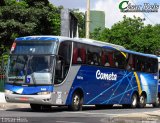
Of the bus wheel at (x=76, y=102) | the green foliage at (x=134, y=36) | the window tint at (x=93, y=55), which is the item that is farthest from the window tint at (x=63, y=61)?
the green foliage at (x=134, y=36)

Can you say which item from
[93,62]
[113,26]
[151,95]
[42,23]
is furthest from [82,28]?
[93,62]

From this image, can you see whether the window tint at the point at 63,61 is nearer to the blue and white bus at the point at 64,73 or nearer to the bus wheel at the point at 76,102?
the blue and white bus at the point at 64,73

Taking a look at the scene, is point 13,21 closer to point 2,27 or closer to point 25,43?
point 2,27

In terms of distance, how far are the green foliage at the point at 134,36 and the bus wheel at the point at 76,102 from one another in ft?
140

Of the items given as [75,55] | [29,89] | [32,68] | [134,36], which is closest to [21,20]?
[75,55]

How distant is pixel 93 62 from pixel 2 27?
16365 mm

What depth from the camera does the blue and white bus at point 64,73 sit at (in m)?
21.1

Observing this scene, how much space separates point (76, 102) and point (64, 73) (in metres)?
1.96

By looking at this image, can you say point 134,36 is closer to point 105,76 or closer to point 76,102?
point 105,76

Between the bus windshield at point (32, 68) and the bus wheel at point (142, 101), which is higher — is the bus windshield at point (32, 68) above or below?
above

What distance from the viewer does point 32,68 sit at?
21250mm

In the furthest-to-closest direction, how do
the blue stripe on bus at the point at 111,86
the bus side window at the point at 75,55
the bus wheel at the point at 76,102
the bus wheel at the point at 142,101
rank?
the bus wheel at the point at 142,101 → the blue stripe on bus at the point at 111,86 → the bus wheel at the point at 76,102 → the bus side window at the point at 75,55

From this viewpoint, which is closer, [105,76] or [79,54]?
[79,54]

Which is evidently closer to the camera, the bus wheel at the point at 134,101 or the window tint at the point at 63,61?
the window tint at the point at 63,61
